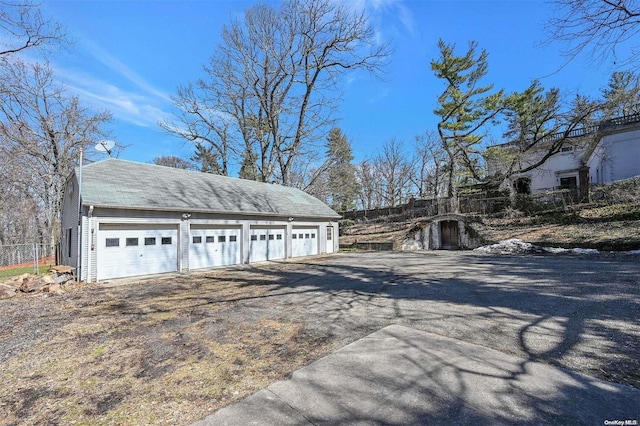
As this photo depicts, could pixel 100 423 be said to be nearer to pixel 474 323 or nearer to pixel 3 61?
pixel 474 323

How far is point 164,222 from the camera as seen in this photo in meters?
11.3

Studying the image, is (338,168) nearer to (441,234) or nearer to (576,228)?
(441,234)

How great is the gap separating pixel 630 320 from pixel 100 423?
7520 mm

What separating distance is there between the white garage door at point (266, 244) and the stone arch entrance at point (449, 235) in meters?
12.4

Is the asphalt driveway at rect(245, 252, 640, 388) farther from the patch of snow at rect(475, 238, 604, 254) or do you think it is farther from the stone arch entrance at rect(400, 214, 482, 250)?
the stone arch entrance at rect(400, 214, 482, 250)

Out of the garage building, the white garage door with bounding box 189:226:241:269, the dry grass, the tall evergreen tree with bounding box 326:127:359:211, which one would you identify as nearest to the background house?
the tall evergreen tree with bounding box 326:127:359:211

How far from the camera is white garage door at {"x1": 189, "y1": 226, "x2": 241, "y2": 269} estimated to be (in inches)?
491

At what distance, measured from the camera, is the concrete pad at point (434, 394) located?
8.41 ft

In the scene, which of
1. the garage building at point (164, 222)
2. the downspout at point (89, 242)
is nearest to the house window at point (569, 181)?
the garage building at point (164, 222)

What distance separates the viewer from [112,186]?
10.9 metres

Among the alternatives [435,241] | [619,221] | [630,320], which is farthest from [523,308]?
[435,241]

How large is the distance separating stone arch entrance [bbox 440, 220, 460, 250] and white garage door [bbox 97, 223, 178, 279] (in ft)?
59.2

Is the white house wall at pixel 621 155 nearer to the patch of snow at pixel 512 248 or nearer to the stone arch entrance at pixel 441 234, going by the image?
the stone arch entrance at pixel 441 234

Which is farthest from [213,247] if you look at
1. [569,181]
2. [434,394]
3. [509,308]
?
[569,181]
